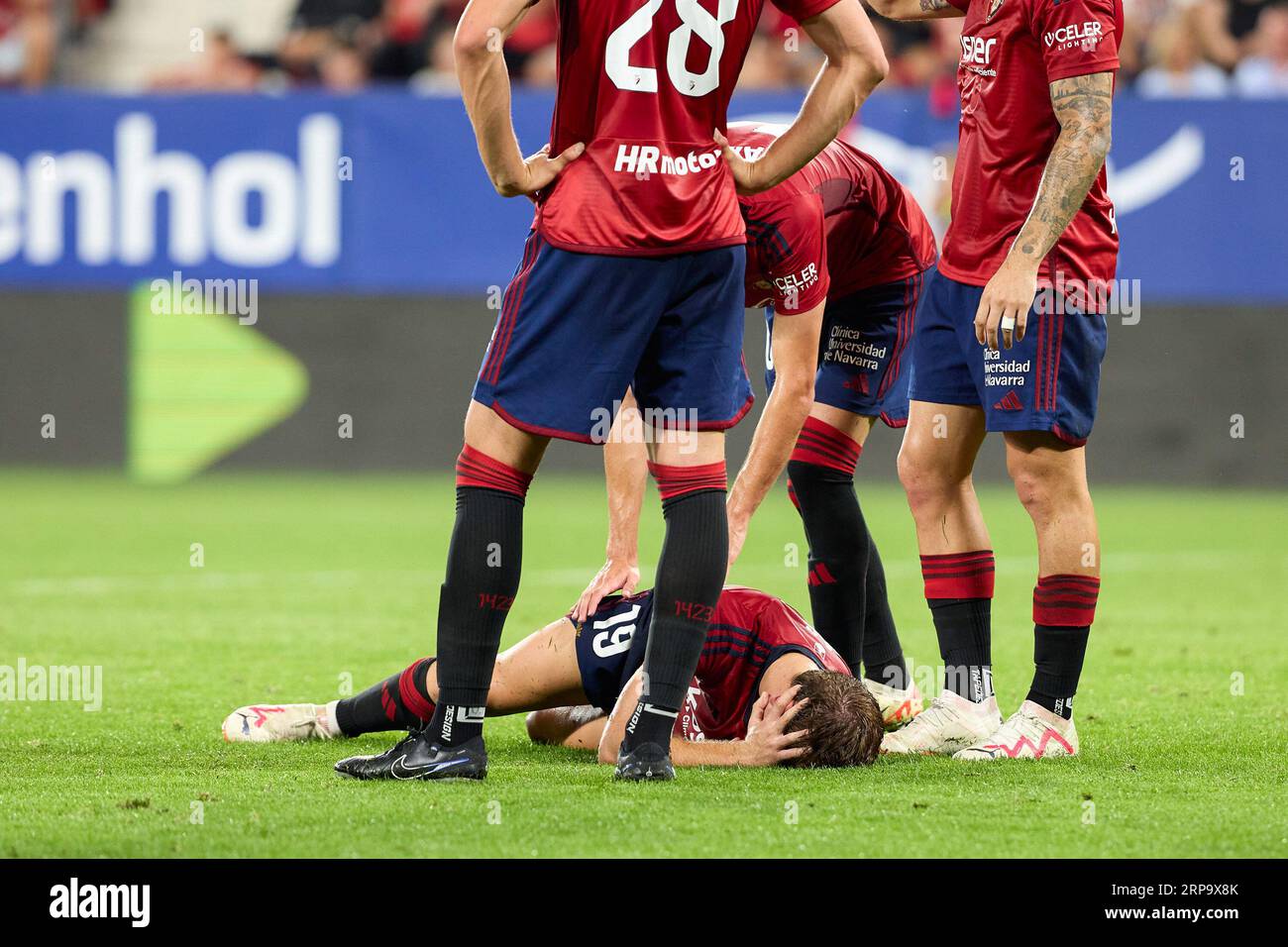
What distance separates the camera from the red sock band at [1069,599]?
4.38 m

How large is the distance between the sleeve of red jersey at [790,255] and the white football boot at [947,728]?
105 cm

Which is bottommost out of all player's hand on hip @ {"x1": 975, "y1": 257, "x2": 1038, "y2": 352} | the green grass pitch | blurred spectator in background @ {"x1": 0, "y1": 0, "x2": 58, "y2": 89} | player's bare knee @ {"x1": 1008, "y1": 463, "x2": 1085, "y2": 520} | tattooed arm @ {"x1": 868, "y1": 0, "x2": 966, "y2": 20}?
the green grass pitch

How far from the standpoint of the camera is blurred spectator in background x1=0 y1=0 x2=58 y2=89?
13016 mm

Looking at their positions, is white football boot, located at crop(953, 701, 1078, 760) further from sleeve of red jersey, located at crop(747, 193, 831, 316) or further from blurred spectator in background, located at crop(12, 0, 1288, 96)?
blurred spectator in background, located at crop(12, 0, 1288, 96)

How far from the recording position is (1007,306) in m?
4.13

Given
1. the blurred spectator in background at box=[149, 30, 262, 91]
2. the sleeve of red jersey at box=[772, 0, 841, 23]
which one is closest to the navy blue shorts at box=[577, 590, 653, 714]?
the sleeve of red jersey at box=[772, 0, 841, 23]

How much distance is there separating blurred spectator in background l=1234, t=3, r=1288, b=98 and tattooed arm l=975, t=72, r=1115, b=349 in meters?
8.17

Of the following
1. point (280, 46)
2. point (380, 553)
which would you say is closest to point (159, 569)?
point (380, 553)

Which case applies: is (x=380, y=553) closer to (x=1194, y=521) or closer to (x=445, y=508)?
(x=445, y=508)

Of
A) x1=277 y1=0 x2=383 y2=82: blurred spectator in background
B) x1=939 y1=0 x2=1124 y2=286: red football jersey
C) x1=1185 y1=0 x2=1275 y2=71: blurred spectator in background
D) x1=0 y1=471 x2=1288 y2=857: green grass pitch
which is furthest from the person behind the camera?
x1=277 y1=0 x2=383 y2=82: blurred spectator in background

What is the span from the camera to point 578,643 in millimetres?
4242

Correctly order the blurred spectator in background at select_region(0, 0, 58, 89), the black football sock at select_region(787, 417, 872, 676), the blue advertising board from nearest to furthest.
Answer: the black football sock at select_region(787, 417, 872, 676) → the blue advertising board → the blurred spectator in background at select_region(0, 0, 58, 89)

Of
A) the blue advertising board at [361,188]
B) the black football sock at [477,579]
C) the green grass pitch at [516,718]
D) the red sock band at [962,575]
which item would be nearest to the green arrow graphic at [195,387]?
the blue advertising board at [361,188]

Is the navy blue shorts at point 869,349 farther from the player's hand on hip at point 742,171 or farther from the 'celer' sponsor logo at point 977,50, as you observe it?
the player's hand on hip at point 742,171
